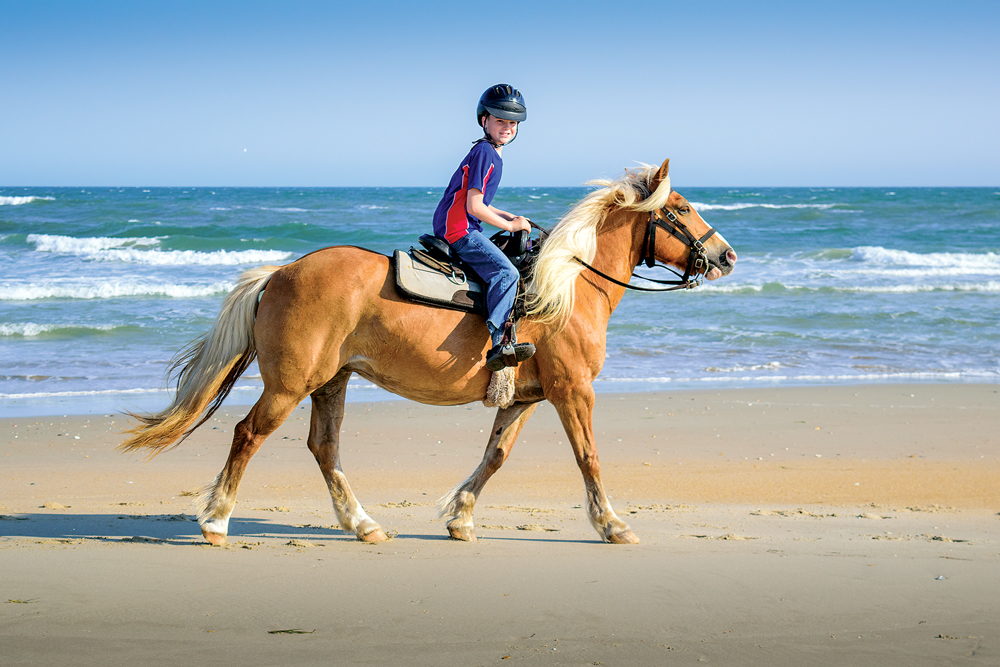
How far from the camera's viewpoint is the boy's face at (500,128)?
5156mm

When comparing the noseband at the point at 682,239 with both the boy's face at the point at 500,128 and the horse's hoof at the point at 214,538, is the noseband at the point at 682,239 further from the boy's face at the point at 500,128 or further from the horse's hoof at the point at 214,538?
the horse's hoof at the point at 214,538

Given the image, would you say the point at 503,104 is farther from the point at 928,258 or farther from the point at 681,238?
the point at 928,258

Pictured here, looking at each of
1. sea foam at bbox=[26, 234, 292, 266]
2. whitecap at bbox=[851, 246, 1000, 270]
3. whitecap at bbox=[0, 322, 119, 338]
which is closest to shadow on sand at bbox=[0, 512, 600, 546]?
whitecap at bbox=[0, 322, 119, 338]

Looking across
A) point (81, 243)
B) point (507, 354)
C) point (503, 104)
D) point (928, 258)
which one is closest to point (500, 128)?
point (503, 104)

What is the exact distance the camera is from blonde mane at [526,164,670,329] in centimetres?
529

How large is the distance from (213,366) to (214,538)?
0.93m

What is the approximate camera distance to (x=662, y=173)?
5609 millimetres

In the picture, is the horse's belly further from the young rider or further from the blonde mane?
the blonde mane

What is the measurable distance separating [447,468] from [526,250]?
2653mm

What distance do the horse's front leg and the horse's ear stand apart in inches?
51.1

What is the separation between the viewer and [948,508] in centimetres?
640

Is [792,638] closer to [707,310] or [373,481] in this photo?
[373,481]

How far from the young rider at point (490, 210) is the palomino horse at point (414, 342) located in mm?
172

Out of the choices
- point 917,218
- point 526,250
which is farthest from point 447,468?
point 917,218
